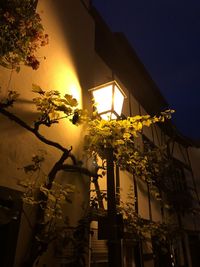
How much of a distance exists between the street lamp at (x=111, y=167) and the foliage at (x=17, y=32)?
1486mm

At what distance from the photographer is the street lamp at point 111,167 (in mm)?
3262

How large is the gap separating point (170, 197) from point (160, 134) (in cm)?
362

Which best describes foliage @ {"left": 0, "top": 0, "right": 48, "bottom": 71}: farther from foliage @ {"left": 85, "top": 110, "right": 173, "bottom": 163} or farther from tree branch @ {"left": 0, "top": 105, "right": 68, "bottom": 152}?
foliage @ {"left": 85, "top": 110, "right": 173, "bottom": 163}

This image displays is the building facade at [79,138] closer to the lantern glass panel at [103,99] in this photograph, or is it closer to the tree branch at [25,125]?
the tree branch at [25,125]

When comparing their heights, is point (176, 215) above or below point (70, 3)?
below

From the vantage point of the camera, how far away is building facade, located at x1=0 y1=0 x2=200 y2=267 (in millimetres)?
3480

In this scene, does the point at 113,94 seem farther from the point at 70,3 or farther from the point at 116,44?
the point at 116,44

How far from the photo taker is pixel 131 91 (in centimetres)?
1069

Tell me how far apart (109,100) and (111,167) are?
52.9 inches

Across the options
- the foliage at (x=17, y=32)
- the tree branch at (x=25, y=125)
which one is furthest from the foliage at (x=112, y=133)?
the foliage at (x=17, y=32)

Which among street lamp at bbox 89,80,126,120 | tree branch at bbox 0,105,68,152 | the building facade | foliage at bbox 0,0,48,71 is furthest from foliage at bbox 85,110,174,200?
foliage at bbox 0,0,48,71

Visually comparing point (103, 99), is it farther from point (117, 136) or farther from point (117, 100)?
point (117, 136)

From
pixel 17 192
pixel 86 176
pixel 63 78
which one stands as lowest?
pixel 17 192

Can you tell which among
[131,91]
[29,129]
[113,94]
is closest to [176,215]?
[131,91]
